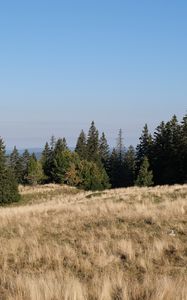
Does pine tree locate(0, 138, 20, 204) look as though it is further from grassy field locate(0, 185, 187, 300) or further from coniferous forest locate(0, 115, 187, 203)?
grassy field locate(0, 185, 187, 300)

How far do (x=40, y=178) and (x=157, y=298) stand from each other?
80.9m

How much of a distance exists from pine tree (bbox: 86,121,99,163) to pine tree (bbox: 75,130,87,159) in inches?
36.8

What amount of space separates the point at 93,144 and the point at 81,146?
Answer: 3.28 metres

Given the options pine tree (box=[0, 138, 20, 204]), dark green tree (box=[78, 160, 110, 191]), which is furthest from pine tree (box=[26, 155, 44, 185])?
pine tree (box=[0, 138, 20, 204])

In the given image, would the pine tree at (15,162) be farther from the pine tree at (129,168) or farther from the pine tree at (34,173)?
the pine tree at (129,168)

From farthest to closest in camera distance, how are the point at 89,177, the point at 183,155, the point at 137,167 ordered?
the point at 137,167 < the point at 89,177 < the point at 183,155

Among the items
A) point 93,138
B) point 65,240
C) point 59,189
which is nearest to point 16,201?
point 59,189

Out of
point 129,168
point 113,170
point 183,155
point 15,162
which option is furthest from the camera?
point 113,170

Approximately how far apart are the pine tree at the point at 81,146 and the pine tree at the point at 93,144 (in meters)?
0.93

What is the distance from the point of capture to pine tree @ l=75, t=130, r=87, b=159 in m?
105

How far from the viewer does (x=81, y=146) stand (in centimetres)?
10731

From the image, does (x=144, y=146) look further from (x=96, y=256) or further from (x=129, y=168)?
(x=96, y=256)

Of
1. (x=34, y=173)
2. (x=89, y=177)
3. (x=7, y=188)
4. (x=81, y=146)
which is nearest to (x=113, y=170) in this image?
(x=81, y=146)

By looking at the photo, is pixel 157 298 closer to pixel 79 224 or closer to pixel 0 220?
pixel 79 224
